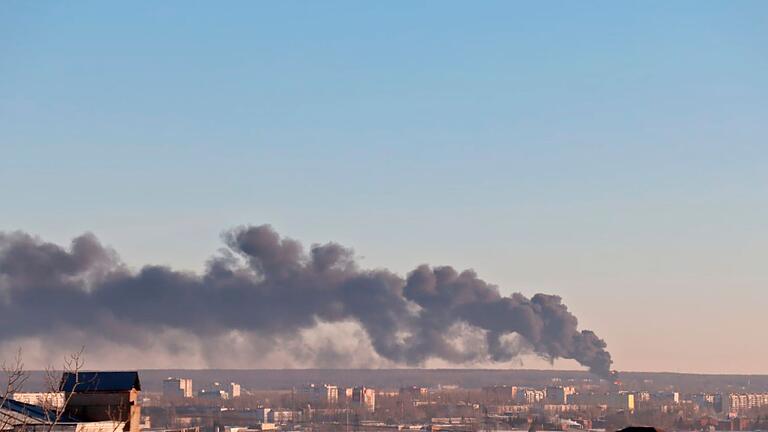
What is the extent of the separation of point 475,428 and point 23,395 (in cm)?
13131

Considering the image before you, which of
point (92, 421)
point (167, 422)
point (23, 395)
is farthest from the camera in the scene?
point (167, 422)

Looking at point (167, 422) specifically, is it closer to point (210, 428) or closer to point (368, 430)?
point (210, 428)

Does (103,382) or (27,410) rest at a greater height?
(103,382)

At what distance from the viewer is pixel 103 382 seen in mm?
49969

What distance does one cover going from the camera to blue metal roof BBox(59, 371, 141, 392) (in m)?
49.6

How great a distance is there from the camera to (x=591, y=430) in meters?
191

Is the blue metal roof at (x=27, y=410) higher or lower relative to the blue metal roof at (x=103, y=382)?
lower

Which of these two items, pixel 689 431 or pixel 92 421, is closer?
pixel 92 421

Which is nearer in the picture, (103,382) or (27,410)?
(27,410)

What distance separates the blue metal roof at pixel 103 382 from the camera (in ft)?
163

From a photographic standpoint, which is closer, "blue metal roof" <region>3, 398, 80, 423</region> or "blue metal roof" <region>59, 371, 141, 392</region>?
"blue metal roof" <region>3, 398, 80, 423</region>

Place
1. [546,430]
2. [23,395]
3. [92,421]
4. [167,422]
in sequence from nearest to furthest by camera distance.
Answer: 1. [92,421]
2. [23,395]
3. [167,422]
4. [546,430]

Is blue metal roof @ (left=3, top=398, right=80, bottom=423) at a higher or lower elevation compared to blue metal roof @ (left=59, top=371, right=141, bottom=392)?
lower

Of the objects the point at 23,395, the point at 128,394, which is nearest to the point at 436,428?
the point at 23,395
